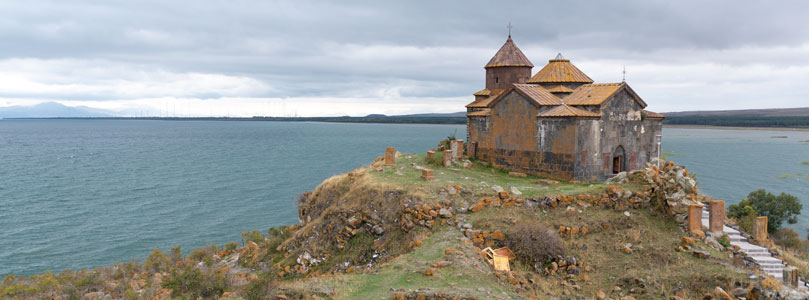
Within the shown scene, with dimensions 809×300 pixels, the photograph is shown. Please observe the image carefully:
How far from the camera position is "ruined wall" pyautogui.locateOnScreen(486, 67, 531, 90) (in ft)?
89.1

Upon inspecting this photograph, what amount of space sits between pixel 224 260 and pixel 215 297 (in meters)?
10.1

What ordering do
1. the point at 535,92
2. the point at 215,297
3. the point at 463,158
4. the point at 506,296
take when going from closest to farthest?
1. the point at 506,296
2. the point at 215,297
3. the point at 535,92
4. the point at 463,158

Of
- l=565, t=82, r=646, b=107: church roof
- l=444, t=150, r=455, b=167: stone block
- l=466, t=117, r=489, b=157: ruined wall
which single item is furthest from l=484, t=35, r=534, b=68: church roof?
l=444, t=150, r=455, b=167: stone block

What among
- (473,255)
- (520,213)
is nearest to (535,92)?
(520,213)

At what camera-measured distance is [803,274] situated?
1472cm

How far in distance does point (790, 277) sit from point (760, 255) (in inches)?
37.1

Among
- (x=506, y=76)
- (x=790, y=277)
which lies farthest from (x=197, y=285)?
(x=506, y=76)

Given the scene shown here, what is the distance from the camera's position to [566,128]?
1934 cm

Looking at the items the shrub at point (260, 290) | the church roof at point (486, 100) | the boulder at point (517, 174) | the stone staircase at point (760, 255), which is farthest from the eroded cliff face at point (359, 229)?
the stone staircase at point (760, 255)

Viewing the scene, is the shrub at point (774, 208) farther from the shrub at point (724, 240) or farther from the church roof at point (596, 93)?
the shrub at point (724, 240)

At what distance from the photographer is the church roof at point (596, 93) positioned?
769 inches

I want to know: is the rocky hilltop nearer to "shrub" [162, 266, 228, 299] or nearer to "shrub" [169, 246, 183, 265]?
"shrub" [162, 266, 228, 299]

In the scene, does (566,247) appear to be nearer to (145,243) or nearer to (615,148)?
(615,148)

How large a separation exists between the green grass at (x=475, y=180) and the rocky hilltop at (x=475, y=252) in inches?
3.2
